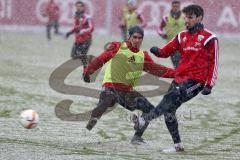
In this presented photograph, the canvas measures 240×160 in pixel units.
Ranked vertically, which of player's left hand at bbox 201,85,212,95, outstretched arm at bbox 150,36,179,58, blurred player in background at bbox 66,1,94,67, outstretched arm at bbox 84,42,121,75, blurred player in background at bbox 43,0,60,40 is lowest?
blurred player in background at bbox 43,0,60,40

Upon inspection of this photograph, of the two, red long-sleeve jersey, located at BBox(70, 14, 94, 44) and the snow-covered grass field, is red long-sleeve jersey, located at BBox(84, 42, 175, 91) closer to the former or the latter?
the snow-covered grass field

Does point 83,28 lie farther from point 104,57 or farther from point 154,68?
point 104,57

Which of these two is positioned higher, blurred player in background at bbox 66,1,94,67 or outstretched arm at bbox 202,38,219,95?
outstretched arm at bbox 202,38,219,95

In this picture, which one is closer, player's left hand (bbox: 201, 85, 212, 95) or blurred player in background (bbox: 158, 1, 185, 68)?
player's left hand (bbox: 201, 85, 212, 95)

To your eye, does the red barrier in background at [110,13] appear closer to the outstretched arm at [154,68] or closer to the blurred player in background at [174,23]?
the blurred player in background at [174,23]

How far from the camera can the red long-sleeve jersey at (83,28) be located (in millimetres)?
22500

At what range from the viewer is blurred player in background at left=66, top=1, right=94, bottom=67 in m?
22.5

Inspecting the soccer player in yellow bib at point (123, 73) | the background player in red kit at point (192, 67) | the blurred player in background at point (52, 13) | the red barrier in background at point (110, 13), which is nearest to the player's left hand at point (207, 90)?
the background player in red kit at point (192, 67)

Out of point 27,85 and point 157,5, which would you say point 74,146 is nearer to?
point 27,85

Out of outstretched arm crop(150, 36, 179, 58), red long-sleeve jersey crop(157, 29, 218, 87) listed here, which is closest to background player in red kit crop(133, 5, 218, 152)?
red long-sleeve jersey crop(157, 29, 218, 87)

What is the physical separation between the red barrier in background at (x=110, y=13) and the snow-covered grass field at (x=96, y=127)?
11.5m

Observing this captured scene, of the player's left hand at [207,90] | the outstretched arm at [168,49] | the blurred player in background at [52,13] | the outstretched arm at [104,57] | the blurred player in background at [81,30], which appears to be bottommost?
the blurred player in background at [52,13]

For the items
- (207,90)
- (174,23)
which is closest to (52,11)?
(174,23)

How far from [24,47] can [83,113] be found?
15.6m
